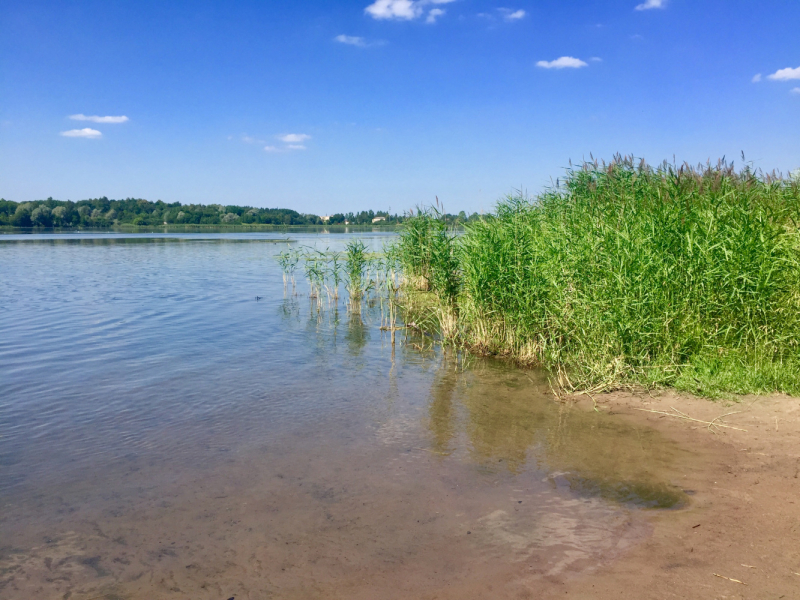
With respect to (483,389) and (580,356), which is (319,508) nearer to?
(483,389)

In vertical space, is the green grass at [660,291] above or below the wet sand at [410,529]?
above

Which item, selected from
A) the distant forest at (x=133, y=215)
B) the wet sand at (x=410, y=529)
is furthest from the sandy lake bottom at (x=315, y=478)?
the distant forest at (x=133, y=215)

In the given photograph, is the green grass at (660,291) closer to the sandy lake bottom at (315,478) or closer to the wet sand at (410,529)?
the sandy lake bottom at (315,478)

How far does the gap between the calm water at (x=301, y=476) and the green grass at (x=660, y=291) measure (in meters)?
1.02

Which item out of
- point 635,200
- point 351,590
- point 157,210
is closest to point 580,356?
point 635,200

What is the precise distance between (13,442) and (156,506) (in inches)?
116

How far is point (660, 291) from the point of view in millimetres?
7957

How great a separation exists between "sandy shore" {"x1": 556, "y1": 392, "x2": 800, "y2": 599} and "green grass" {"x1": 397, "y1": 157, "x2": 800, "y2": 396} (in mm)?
1021

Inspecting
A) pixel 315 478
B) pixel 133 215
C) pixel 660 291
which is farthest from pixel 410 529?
pixel 133 215

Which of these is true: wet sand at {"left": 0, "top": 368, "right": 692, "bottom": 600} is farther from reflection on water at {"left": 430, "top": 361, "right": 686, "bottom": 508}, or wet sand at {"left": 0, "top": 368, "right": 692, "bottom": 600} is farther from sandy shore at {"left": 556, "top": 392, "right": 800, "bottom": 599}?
sandy shore at {"left": 556, "top": 392, "right": 800, "bottom": 599}

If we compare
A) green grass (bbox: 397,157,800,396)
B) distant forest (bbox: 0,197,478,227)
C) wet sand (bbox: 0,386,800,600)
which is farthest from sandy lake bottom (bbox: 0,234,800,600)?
distant forest (bbox: 0,197,478,227)

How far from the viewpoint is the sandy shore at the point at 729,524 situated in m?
3.77

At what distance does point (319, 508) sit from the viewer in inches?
205

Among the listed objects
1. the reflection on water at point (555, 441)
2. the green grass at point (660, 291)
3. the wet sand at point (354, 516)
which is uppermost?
the green grass at point (660, 291)
